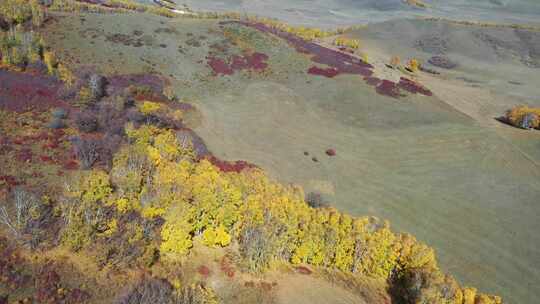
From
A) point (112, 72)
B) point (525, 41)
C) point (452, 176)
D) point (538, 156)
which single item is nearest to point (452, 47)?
point (525, 41)

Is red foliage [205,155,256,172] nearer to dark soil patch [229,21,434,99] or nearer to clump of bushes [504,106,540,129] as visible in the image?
dark soil patch [229,21,434,99]

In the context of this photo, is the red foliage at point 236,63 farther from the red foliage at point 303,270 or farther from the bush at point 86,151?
the red foliage at point 303,270

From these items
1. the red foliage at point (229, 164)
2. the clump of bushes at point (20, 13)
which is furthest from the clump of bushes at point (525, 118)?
the clump of bushes at point (20, 13)

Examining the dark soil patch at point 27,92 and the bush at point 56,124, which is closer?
the bush at point 56,124

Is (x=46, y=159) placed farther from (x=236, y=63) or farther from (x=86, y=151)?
(x=236, y=63)

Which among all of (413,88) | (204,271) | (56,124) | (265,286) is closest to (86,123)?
(56,124)

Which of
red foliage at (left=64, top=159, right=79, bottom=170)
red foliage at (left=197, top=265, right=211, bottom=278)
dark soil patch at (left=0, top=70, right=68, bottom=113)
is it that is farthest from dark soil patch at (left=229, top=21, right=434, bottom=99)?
red foliage at (left=197, top=265, right=211, bottom=278)
